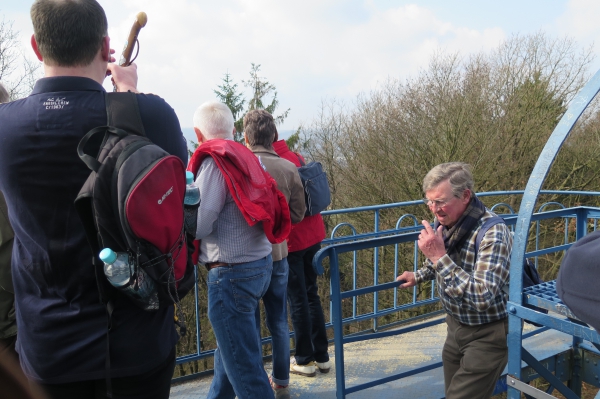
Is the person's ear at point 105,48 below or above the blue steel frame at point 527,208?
above

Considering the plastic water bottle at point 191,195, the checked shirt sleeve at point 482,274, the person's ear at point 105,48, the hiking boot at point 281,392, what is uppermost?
the person's ear at point 105,48

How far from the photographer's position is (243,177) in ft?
7.89

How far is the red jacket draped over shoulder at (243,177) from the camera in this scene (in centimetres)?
235

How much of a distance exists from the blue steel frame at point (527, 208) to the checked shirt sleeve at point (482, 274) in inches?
8.1

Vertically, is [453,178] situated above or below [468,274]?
above

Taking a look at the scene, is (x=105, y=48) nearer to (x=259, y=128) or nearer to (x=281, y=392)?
(x=259, y=128)

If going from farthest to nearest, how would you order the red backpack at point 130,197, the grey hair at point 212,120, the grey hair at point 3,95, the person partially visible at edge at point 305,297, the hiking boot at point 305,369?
1. the hiking boot at point 305,369
2. the person partially visible at edge at point 305,297
3. the grey hair at point 212,120
4. the grey hair at point 3,95
5. the red backpack at point 130,197

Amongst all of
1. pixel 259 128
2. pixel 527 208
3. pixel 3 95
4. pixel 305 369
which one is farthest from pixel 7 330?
pixel 305 369

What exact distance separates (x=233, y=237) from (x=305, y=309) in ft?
4.17

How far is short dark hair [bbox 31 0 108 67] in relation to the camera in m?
1.34

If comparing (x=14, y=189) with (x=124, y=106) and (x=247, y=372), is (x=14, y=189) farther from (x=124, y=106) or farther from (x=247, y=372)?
(x=247, y=372)

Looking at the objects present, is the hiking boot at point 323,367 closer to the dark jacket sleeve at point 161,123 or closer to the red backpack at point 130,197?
the red backpack at point 130,197

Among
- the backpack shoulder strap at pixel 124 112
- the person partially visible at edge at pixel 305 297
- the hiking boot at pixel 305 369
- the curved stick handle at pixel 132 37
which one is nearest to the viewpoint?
the backpack shoulder strap at pixel 124 112

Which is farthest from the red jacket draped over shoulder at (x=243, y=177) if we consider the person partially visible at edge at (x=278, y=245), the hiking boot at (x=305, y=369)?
the hiking boot at (x=305, y=369)
